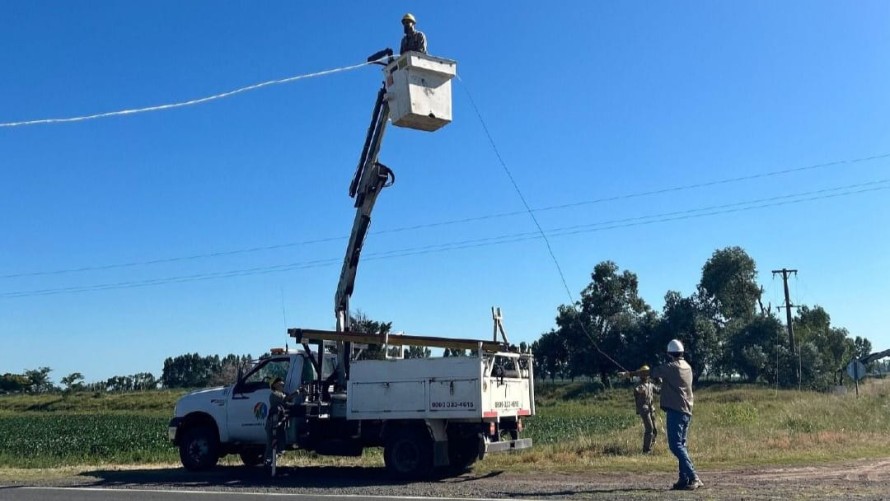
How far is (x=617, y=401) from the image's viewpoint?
53031mm

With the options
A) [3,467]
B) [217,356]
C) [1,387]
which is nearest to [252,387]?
[3,467]

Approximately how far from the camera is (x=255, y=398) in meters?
14.5

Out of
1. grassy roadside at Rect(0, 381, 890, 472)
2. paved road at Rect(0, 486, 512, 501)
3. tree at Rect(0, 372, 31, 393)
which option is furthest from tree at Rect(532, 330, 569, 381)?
tree at Rect(0, 372, 31, 393)

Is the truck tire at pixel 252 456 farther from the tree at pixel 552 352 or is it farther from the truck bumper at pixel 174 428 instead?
the tree at pixel 552 352

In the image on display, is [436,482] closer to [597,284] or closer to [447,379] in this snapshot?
[447,379]

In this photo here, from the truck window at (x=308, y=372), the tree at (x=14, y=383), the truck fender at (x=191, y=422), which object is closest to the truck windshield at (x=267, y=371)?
the truck window at (x=308, y=372)

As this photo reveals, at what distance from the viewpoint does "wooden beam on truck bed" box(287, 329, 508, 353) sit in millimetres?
12891

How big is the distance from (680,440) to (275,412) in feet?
21.8

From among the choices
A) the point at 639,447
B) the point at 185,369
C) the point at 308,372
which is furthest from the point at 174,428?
the point at 185,369

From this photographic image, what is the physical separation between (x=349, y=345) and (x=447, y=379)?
2464mm

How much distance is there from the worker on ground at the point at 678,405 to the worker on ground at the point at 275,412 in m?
6.22

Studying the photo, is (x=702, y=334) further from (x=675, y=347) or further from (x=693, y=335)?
(x=675, y=347)

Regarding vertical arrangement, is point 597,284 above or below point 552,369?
above

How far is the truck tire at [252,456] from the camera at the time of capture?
1494cm
